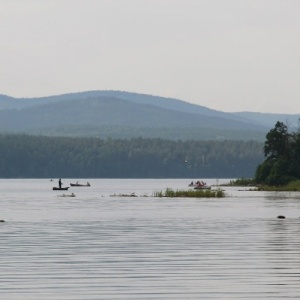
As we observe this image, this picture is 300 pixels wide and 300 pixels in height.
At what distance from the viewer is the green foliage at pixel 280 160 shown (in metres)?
167

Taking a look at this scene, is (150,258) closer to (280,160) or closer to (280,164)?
(280,164)

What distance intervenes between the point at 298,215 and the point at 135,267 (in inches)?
1712

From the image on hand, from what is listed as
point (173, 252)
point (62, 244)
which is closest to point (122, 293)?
point (173, 252)

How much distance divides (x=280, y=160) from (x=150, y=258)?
124 meters

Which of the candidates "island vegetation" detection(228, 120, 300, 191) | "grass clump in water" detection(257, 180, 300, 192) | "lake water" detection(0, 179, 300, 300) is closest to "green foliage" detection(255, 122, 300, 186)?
"island vegetation" detection(228, 120, 300, 191)

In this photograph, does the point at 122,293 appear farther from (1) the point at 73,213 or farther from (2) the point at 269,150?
(2) the point at 269,150

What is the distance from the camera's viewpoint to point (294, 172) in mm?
167625

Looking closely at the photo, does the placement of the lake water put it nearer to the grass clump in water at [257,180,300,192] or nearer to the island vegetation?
the grass clump in water at [257,180,300,192]

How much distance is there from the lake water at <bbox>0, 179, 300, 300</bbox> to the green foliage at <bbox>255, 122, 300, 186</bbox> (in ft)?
279

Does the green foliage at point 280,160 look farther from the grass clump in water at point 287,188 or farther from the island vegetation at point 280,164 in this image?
the grass clump in water at point 287,188

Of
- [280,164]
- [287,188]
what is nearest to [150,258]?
[287,188]

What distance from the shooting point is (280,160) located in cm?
17025

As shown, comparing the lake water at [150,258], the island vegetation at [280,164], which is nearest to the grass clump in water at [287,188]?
the island vegetation at [280,164]

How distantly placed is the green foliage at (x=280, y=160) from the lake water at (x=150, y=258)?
8502 cm
